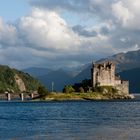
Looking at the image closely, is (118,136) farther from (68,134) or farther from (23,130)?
(23,130)

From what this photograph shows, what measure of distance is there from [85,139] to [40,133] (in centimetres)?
1029

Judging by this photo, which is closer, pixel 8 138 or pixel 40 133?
pixel 8 138

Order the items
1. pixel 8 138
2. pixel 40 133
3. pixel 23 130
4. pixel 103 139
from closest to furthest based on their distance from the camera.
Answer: pixel 103 139 → pixel 8 138 → pixel 40 133 → pixel 23 130

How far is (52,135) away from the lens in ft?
208

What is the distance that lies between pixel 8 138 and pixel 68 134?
23.5 feet

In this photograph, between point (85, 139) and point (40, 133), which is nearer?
point (85, 139)

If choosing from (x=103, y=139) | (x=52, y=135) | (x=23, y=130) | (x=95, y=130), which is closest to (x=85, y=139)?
(x=103, y=139)

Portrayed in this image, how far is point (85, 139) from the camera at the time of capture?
190ft

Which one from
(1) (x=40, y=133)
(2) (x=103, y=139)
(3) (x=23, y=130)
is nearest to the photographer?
(2) (x=103, y=139)

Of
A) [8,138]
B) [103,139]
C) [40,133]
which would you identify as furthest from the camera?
[40,133]

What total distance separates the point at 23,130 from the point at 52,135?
410 inches

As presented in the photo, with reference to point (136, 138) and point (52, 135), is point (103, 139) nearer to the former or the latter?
point (136, 138)

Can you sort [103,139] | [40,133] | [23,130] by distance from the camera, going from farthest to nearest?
[23,130] → [40,133] → [103,139]

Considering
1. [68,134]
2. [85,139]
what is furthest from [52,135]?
[85,139]
